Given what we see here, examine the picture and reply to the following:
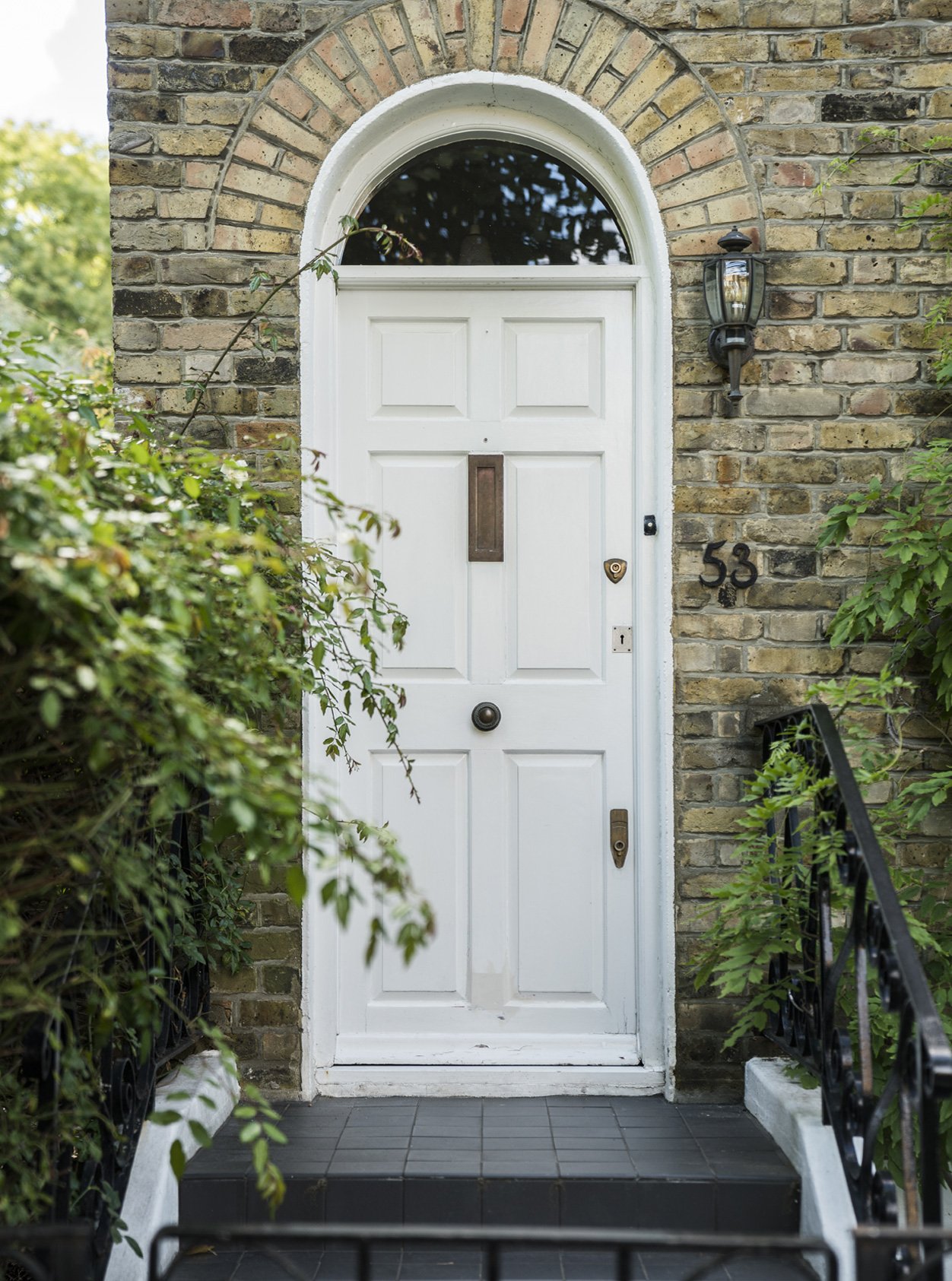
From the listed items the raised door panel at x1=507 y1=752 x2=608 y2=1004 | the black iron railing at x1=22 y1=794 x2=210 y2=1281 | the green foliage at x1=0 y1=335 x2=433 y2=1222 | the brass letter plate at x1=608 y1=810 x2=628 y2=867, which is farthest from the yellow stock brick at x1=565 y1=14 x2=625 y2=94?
the black iron railing at x1=22 y1=794 x2=210 y2=1281

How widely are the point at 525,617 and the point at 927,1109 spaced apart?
1.83 m

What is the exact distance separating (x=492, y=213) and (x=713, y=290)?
2.51ft

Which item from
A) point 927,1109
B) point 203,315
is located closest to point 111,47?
point 203,315

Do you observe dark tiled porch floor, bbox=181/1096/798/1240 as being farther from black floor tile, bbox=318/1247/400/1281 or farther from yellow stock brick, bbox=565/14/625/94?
yellow stock brick, bbox=565/14/625/94

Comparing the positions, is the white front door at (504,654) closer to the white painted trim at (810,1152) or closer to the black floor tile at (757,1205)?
the white painted trim at (810,1152)

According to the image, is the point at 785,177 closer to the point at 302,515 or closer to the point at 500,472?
the point at 500,472

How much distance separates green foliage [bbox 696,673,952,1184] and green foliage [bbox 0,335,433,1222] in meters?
0.95

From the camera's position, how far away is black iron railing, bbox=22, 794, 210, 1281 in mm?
1978

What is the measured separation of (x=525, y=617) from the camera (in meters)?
3.39

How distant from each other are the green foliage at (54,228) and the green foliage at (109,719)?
1601cm

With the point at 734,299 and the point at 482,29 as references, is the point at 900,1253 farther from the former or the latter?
the point at 482,29

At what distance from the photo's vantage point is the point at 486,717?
11.0ft

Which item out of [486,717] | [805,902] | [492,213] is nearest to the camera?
[805,902]

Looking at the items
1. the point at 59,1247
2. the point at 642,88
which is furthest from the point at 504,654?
the point at 59,1247
